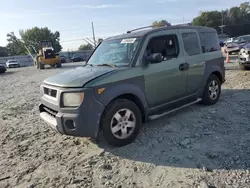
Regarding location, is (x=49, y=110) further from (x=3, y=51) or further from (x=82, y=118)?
(x=3, y=51)

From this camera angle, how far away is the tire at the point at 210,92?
5628mm

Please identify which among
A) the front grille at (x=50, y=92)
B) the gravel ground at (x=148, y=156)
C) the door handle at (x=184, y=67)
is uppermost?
the door handle at (x=184, y=67)

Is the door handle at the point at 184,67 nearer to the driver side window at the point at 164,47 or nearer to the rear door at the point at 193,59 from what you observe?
the rear door at the point at 193,59

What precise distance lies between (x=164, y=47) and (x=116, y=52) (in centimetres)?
100

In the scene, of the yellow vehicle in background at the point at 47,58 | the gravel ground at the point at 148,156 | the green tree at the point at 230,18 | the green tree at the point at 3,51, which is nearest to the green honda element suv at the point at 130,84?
the gravel ground at the point at 148,156

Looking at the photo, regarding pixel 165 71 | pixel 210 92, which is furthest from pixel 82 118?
pixel 210 92

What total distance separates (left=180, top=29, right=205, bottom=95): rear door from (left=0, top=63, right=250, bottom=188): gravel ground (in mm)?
670

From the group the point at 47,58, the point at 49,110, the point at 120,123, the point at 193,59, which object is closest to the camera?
the point at 120,123

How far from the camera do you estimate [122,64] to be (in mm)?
4203

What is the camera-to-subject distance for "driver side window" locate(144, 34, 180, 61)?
4471 mm

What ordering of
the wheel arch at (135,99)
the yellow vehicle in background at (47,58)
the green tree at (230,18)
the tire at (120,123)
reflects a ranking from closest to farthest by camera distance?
the tire at (120,123), the wheel arch at (135,99), the yellow vehicle in background at (47,58), the green tree at (230,18)

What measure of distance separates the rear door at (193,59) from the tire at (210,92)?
400 millimetres

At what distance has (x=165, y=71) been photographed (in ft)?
14.8

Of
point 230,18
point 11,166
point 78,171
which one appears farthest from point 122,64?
point 230,18
